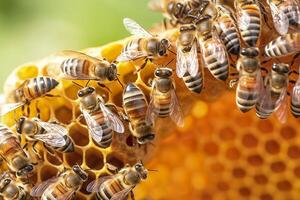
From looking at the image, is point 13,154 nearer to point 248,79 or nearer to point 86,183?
point 86,183

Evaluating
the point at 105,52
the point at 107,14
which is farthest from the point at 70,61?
the point at 107,14

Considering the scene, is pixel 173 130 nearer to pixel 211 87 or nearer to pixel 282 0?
pixel 211 87

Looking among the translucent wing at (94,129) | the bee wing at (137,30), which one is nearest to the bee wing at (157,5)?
the bee wing at (137,30)

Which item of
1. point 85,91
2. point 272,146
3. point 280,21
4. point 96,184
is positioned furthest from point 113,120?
point 272,146

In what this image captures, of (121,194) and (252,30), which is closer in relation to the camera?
(252,30)

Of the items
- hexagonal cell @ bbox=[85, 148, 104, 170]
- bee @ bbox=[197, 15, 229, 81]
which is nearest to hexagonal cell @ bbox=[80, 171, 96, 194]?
hexagonal cell @ bbox=[85, 148, 104, 170]

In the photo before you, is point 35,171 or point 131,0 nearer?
point 35,171

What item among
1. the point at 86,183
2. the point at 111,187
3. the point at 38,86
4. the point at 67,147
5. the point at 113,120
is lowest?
the point at 86,183

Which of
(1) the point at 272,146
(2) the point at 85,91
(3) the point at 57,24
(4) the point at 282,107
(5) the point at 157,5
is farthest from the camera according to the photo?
(3) the point at 57,24
